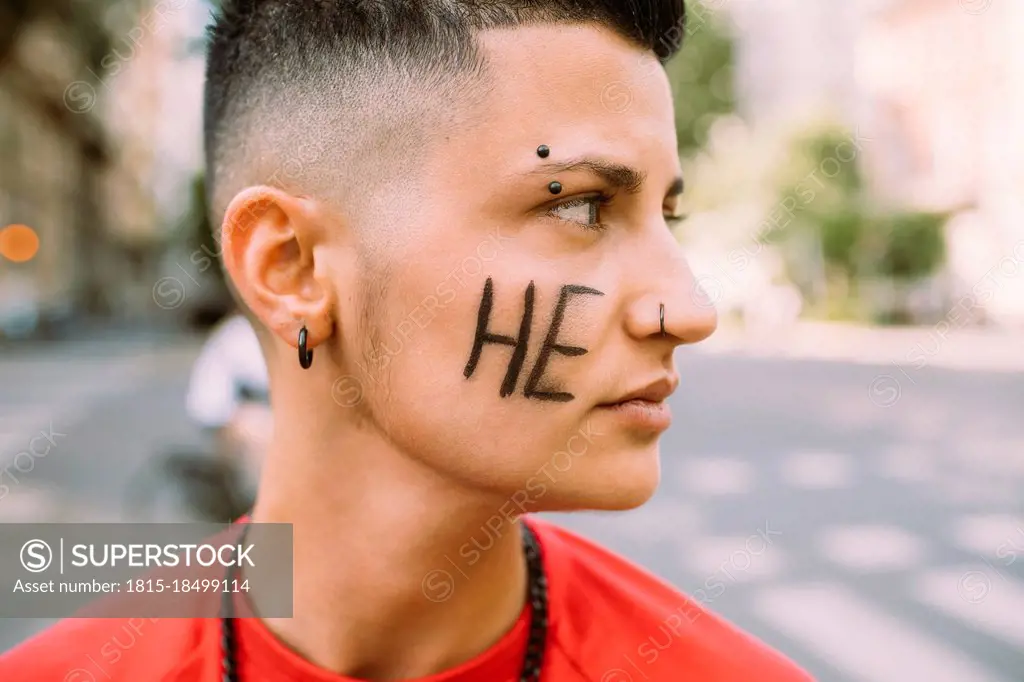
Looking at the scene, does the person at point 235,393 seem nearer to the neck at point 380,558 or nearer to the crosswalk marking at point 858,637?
the crosswalk marking at point 858,637

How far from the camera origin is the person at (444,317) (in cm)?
132

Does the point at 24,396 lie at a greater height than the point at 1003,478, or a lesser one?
lesser

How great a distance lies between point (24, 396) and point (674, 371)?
1692 centimetres

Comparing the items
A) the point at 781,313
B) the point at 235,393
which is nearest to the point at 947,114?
the point at 781,313

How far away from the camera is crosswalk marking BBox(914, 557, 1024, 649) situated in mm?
4930

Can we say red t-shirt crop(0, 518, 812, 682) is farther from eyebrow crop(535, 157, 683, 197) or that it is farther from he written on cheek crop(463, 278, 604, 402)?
eyebrow crop(535, 157, 683, 197)

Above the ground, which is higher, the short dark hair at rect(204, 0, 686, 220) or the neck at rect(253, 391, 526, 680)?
the short dark hair at rect(204, 0, 686, 220)

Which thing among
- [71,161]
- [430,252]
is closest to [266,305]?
[430,252]

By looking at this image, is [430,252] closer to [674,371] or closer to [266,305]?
[266,305]

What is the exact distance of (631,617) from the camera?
1.66 m

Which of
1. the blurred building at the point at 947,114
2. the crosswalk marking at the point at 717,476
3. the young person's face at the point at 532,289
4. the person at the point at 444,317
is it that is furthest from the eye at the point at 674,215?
the blurred building at the point at 947,114

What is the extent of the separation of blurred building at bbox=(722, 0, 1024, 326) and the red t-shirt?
19.5 m

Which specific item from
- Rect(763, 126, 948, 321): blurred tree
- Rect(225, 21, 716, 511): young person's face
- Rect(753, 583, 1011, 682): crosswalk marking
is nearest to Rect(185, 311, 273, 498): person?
Rect(753, 583, 1011, 682): crosswalk marking

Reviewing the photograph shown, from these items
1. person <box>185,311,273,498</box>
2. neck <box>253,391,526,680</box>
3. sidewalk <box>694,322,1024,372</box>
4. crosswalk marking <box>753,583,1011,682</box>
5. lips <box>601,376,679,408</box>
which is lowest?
sidewalk <box>694,322,1024,372</box>
